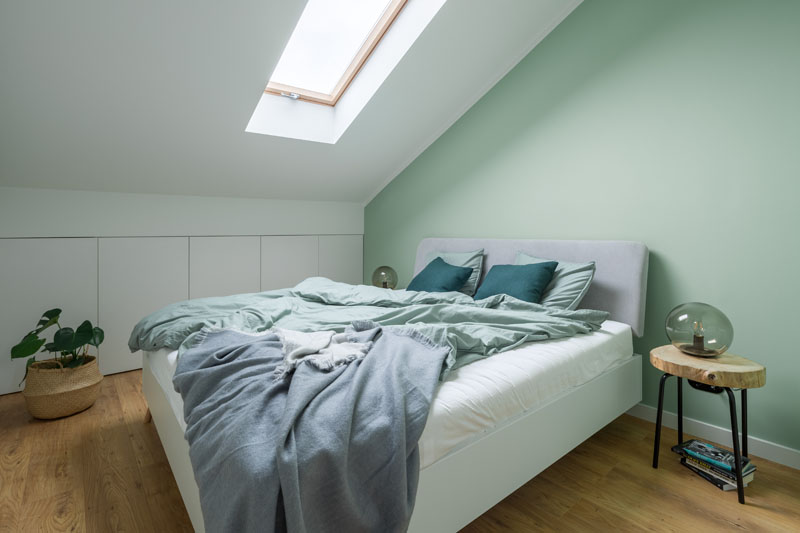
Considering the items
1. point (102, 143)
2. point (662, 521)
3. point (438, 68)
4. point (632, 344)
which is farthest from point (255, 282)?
point (662, 521)

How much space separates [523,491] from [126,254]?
3099mm

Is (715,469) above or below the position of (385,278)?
below

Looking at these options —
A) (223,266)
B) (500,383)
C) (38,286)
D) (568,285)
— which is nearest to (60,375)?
(38,286)

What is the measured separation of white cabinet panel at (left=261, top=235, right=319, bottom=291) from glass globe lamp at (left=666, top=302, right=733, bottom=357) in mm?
3115

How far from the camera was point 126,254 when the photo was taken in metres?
3.24

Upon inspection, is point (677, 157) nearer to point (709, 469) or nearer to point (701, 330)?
point (701, 330)

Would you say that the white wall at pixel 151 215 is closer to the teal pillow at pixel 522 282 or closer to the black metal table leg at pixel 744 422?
the teal pillow at pixel 522 282

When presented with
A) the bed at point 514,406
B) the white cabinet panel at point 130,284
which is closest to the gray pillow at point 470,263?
the bed at point 514,406

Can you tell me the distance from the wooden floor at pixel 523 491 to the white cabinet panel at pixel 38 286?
2.50ft

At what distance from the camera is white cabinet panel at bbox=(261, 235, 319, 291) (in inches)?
156

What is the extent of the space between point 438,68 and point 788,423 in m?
2.73

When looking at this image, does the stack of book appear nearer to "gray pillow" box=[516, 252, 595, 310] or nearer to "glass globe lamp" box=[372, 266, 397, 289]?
"gray pillow" box=[516, 252, 595, 310]

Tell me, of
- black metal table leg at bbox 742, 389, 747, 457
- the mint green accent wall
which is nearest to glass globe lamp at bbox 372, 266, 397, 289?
the mint green accent wall

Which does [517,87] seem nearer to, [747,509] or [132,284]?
[747,509]
